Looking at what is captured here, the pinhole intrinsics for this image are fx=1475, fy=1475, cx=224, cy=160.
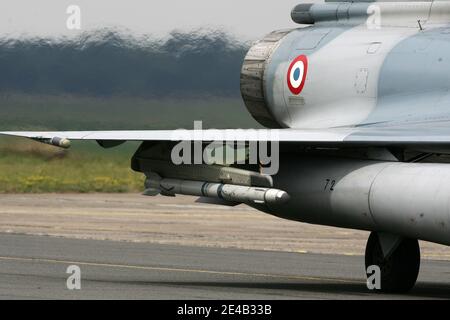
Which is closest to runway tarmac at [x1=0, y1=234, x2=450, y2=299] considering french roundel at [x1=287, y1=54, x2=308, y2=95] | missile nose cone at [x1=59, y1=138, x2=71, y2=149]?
missile nose cone at [x1=59, y1=138, x2=71, y2=149]

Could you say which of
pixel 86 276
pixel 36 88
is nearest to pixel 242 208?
pixel 36 88

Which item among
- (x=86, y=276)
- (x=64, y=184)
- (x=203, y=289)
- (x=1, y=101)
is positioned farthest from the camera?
(x=64, y=184)

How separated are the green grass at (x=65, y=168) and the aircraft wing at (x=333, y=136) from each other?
1442 centimetres

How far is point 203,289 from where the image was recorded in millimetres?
15617

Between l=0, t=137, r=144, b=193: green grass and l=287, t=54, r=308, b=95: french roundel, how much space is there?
13.0 meters

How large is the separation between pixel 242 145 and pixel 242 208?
16.3 meters

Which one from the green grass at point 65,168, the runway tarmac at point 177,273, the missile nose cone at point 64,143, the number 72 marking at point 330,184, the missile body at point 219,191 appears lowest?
the green grass at point 65,168

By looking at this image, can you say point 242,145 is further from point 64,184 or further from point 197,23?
point 64,184

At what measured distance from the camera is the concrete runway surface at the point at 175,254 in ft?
51.1

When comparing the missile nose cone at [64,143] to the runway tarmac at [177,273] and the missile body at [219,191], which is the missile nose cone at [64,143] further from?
the runway tarmac at [177,273]

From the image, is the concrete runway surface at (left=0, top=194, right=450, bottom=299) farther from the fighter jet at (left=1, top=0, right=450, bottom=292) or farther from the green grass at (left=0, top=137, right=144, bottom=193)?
the fighter jet at (left=1, top=0, right=450, bottom=292)

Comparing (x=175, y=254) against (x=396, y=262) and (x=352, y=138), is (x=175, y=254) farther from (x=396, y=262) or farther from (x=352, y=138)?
(x=352, y=138)

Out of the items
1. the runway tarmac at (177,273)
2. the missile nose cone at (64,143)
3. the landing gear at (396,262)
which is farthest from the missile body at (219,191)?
the landing gear at (396,262)

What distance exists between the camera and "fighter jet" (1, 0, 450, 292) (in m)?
14.7
